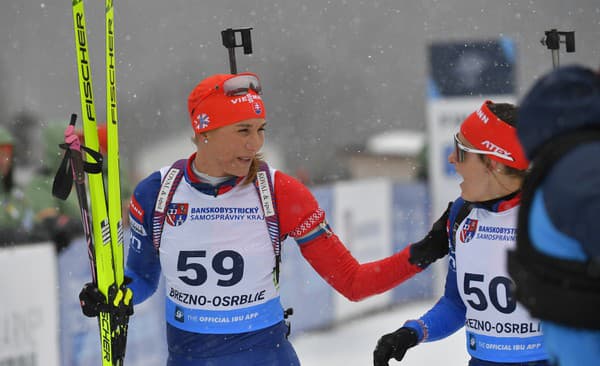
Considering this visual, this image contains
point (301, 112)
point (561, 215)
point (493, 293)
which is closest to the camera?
point (561, 215)

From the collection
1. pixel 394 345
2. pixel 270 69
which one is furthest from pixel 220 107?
pixel 270 69

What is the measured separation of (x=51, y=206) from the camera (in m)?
5.76

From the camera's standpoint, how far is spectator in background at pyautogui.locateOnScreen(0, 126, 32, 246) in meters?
5.25

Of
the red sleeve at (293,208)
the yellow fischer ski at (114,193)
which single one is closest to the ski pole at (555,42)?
the red sleeve at (293,208)

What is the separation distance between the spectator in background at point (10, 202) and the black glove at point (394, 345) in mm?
2993

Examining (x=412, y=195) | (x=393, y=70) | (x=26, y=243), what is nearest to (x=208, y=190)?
(x=26, y=243)

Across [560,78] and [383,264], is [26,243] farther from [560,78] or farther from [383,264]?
[560,78]

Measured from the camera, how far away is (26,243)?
4.92 m

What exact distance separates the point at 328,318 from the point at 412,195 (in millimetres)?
2442

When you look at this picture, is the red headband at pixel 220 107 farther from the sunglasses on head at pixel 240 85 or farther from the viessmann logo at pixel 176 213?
the viessmann logo at pixel 176 213

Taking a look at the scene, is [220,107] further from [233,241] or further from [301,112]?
[301,112]

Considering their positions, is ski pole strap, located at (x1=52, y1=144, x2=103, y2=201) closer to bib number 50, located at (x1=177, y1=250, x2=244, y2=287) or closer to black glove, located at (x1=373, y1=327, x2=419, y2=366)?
bib number 50, located at (x1=177, y1=250, x2=244, y2=287)

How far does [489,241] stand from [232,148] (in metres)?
0.95

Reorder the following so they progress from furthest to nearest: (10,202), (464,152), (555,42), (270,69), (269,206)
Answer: (270,69), (10,202), (555,42), (269,206), (464,152)
